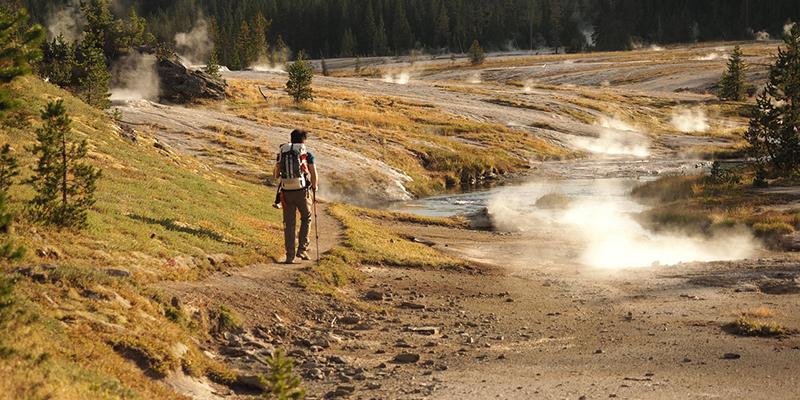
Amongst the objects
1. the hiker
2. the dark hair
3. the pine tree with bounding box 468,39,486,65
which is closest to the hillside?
the hiker

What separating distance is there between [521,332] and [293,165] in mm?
6003

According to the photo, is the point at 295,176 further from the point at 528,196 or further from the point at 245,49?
the point at 245,49

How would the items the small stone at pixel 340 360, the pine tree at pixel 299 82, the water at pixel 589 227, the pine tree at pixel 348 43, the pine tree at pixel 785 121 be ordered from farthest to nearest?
the pine tree at pixel 348 43 < the pine tree at pixel 299 82 < the pine tree at pixel 785 121 < the water at pixel 589 227 < the small stone at pixel 340 360

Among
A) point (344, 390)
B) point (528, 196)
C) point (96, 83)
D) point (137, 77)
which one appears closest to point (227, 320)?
point (344, 390)

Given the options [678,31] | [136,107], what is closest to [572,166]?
[136,107]

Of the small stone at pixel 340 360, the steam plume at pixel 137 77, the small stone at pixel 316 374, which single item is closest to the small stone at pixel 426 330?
the small stone at pixel 340 360

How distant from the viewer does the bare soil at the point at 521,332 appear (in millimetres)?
9781

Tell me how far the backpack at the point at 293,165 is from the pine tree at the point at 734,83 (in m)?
91.2

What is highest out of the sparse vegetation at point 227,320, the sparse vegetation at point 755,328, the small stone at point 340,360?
the sparse vegetation at point 227,320

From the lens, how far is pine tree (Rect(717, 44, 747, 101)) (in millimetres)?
93631

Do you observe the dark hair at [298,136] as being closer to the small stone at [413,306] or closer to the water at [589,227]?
the small stone at [413,306]

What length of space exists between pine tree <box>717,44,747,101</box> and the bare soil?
80.7 m

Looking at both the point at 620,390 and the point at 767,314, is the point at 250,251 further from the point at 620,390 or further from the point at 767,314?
the point at 767,314

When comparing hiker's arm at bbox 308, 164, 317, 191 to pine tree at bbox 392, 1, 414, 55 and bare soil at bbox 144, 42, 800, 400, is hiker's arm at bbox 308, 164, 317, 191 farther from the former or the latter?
pine tree at bbox 392, 1, 414, 55
